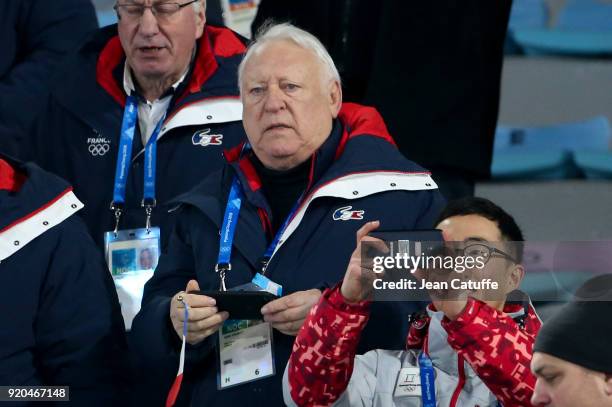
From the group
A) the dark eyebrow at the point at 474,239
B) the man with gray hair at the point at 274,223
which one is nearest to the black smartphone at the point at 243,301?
the man with gray hair at the point at 274,223

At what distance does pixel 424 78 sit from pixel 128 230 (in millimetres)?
1077

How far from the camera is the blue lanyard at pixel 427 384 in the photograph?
2.85 meters

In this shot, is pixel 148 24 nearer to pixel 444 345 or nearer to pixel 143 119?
pixel 143 119

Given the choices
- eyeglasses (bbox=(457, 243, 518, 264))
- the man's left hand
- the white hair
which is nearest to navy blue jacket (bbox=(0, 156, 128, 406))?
the man's left hand

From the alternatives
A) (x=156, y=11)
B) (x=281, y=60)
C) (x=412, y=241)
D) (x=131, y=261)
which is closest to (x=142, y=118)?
(x=156, y=11)

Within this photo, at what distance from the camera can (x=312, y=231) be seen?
3.34 meters

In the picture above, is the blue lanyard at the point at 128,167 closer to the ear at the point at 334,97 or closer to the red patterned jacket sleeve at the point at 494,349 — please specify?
the ear at the point at 334,97

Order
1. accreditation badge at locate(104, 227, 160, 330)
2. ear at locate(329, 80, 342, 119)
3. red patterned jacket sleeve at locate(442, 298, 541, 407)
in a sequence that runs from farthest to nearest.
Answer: accreditation badge at locate(104, 227, 160, 330) < ear at locate(329, 80, 342, 119) < red patterned jacket sleeve at locate(442, 298, 541, 407)

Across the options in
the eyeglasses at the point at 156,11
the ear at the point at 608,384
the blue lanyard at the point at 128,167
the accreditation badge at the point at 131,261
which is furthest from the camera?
the eyeglasses at the point at 156,11

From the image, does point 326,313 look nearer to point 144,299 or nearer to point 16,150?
point 144,299

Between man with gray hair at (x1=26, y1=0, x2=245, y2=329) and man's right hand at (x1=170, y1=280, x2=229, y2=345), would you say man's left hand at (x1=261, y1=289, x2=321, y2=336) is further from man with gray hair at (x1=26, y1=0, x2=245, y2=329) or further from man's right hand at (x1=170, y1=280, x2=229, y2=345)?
man with gray hair at (x1=26, y1=0, x2=245, y2=329)

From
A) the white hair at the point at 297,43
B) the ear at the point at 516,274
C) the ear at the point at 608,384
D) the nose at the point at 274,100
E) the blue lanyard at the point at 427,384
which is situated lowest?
the blue lanyard at the point at 427,384

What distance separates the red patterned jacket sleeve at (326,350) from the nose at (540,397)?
0.42 m

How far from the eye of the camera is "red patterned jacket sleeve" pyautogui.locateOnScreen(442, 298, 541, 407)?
262 cm
